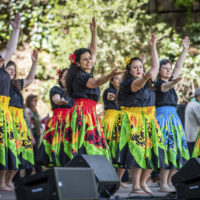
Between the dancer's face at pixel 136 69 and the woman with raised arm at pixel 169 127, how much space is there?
1.46 feet

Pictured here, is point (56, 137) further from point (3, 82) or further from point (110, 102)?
point (110, 102)

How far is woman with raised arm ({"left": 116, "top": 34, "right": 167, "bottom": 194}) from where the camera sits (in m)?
4.81

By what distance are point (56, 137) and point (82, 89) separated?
0.69m

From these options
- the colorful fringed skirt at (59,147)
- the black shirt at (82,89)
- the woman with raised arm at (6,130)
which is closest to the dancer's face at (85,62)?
the black shirt at (82,89)

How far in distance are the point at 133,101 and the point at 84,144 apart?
2.92 feet

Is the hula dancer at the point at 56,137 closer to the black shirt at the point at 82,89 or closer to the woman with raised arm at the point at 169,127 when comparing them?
the black shirt at the point at 82,89

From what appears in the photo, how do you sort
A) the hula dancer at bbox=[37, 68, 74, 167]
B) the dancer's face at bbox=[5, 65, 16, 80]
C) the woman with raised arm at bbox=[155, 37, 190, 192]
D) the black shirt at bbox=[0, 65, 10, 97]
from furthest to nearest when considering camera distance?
the dancer's face at bbox=[5, 65, 16, 80] → the woman with raised arm at bbox=[155, 37, 190, 192] → the black shirt at bbox=[0, 65, 10, 97] → the hula dancer at bbox=[37, 68, 74, 167]

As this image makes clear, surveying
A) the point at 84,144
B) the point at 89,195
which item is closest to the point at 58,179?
the point at 89,195

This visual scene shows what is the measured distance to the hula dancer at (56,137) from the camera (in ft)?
15.0

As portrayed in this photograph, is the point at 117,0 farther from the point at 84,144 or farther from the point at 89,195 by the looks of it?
the point at 89,195

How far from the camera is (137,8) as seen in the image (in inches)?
430

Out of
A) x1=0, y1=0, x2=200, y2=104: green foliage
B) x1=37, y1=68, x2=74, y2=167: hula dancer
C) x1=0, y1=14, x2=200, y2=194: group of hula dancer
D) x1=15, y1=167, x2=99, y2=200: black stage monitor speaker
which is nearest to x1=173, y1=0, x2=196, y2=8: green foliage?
x1=0, y1=0, x2=200, y2=104: green foliage

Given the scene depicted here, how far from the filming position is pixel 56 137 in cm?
486

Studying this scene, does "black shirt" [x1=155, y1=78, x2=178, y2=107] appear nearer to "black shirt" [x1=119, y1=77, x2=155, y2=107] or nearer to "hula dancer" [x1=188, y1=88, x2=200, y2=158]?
"black shirt" [x1=119, y1=77, x2=155, y2=107]
